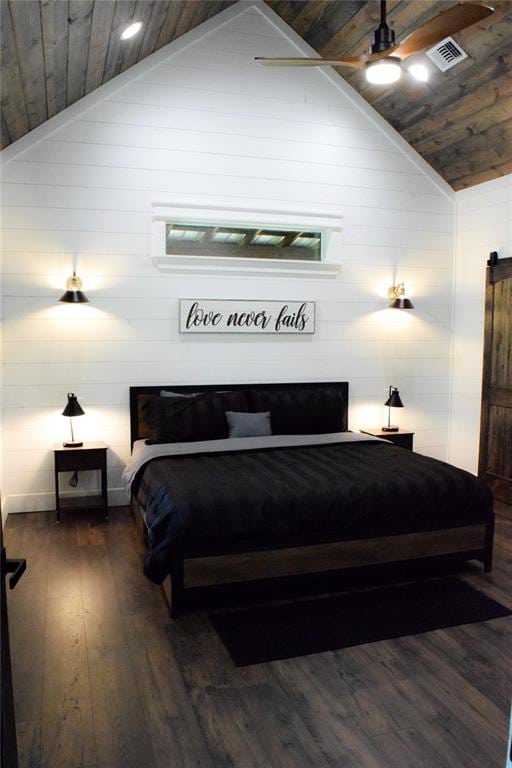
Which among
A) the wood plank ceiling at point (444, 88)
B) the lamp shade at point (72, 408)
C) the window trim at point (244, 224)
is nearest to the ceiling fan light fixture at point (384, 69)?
the wood plank ceiling at point (444, 88)

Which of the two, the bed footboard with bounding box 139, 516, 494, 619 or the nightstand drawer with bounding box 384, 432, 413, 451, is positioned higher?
the nightstand drawer with bounding box 384, 432, 413, 451

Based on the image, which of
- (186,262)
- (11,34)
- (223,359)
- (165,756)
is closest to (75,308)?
(186,262)

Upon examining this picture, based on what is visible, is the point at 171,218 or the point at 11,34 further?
the point at 171,218

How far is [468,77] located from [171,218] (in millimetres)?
2591

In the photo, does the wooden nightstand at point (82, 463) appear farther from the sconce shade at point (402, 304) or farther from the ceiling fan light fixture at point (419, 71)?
the ceiling fan light fixture at point (419, 71)

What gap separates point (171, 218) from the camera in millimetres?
5121

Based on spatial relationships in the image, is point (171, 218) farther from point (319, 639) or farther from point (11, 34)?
point (319, 639)

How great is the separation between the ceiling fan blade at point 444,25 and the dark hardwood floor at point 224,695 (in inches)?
119

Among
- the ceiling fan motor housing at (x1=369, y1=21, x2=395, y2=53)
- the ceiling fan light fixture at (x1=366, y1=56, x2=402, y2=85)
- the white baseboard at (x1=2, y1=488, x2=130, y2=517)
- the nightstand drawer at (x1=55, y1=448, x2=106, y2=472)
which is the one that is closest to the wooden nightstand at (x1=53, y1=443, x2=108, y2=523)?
the nightstand drawer at (x1=55, y1=448, x2=106, y2=472)

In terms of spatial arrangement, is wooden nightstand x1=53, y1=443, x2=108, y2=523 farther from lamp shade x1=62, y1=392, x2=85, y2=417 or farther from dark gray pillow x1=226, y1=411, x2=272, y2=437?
dark gray pillow x1=226, y1=411, x2=272, y2=437

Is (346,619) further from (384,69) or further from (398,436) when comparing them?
(384,69)

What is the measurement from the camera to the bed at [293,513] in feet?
10.5

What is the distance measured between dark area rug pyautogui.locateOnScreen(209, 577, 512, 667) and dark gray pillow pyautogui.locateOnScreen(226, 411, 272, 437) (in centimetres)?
173

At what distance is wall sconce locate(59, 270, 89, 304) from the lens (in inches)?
186
